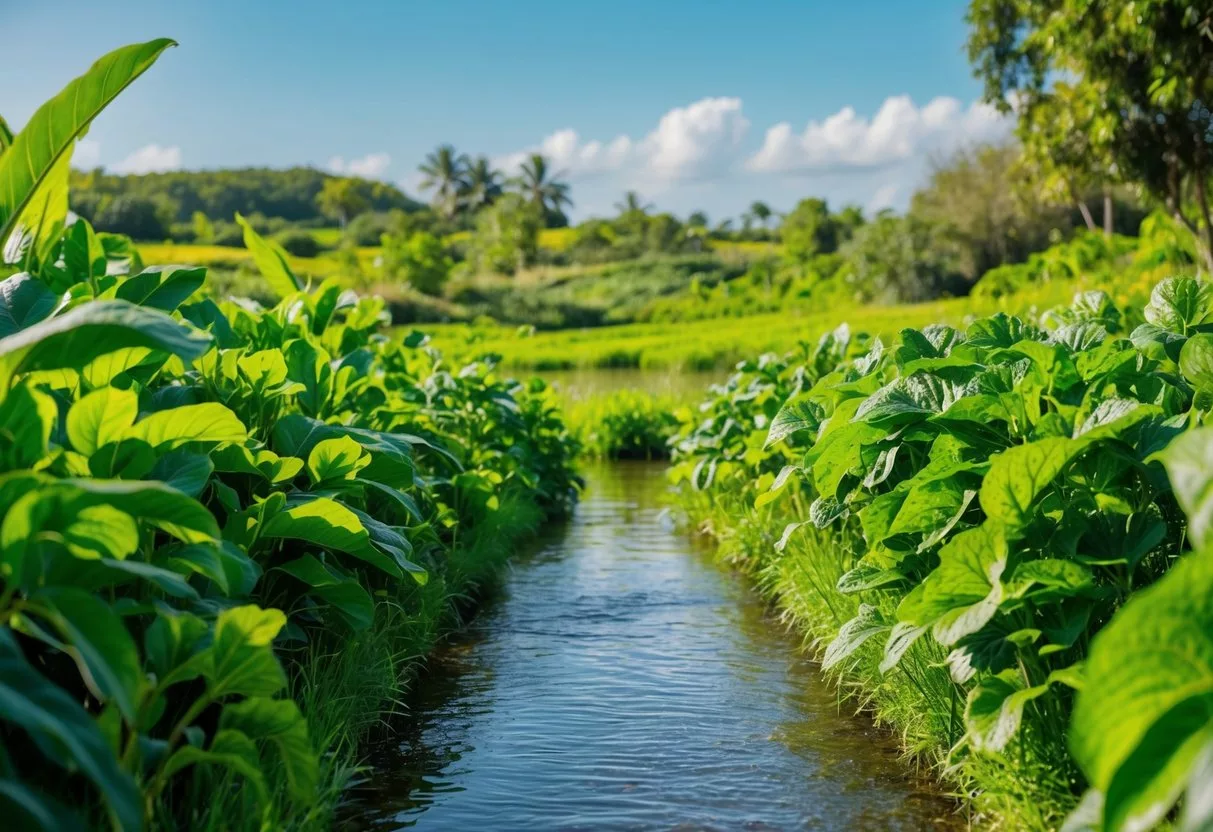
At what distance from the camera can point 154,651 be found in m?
1.76

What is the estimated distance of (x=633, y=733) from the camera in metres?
3.29

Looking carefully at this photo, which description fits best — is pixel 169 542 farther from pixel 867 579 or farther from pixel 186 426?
pixel 867 579

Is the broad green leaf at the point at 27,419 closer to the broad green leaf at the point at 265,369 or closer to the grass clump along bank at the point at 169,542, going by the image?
the grass clump along bank at the point at 169,542

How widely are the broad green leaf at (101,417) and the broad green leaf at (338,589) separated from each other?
0.64m

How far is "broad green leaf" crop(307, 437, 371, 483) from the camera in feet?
8.59

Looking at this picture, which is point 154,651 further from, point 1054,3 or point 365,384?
point 1054,3

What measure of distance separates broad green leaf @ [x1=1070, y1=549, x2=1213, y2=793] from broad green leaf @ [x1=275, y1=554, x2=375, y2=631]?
166cm

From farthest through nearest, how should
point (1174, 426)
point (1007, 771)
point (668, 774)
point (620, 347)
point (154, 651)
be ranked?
point (620, 347), point (668, 774), point (1007, 771), point (1174, 426), point (154, 651)

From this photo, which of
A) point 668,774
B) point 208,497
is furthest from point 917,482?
point 208,497

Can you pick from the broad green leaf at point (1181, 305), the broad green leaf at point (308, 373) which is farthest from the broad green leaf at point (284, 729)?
the broad green leaf at point (1181, 305)

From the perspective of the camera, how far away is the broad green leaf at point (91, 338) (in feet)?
5.02

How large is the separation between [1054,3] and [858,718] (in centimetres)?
1015

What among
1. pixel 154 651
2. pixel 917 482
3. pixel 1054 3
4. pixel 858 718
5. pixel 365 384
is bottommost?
pixel 858 718

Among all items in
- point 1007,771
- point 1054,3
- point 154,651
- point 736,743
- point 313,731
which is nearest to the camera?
point 154,651
